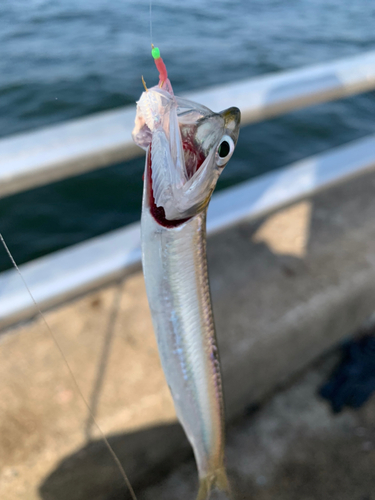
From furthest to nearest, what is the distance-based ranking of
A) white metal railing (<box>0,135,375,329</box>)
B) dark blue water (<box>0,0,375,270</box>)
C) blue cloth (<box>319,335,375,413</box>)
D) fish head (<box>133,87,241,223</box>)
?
dark blue water (<box>0,0,375,270</box>), blue cloth (<box>319,335,375,413</box>), white metal railing (<box>0,135,375,329</box>), fish head (<box>133,87,241,223</box>)

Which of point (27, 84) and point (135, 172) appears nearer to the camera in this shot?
point (135, 172)

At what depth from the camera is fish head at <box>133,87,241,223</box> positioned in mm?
1031

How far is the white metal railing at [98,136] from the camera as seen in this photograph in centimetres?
161

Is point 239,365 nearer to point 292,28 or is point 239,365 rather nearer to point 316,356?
point 316,356

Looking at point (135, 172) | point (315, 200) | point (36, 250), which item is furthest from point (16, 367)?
point (135, 172)

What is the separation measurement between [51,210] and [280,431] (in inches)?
189

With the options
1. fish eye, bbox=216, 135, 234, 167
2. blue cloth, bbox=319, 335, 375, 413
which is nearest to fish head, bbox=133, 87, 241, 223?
fish eye, bbox=216, 135, 234, 167

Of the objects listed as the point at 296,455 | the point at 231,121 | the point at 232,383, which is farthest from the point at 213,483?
the point at 231,121

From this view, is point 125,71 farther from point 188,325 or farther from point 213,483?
point 213,483

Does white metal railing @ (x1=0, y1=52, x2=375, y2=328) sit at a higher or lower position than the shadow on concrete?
higher

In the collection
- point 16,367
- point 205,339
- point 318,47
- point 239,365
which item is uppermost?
point 205,339

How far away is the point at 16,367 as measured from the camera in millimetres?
2082

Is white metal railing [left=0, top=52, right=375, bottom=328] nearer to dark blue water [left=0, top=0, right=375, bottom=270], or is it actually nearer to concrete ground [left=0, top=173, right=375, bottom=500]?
concrete ground [left=0, top=173, right=375, bottom=500]

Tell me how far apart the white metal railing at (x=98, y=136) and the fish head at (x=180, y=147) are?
2.20ft
